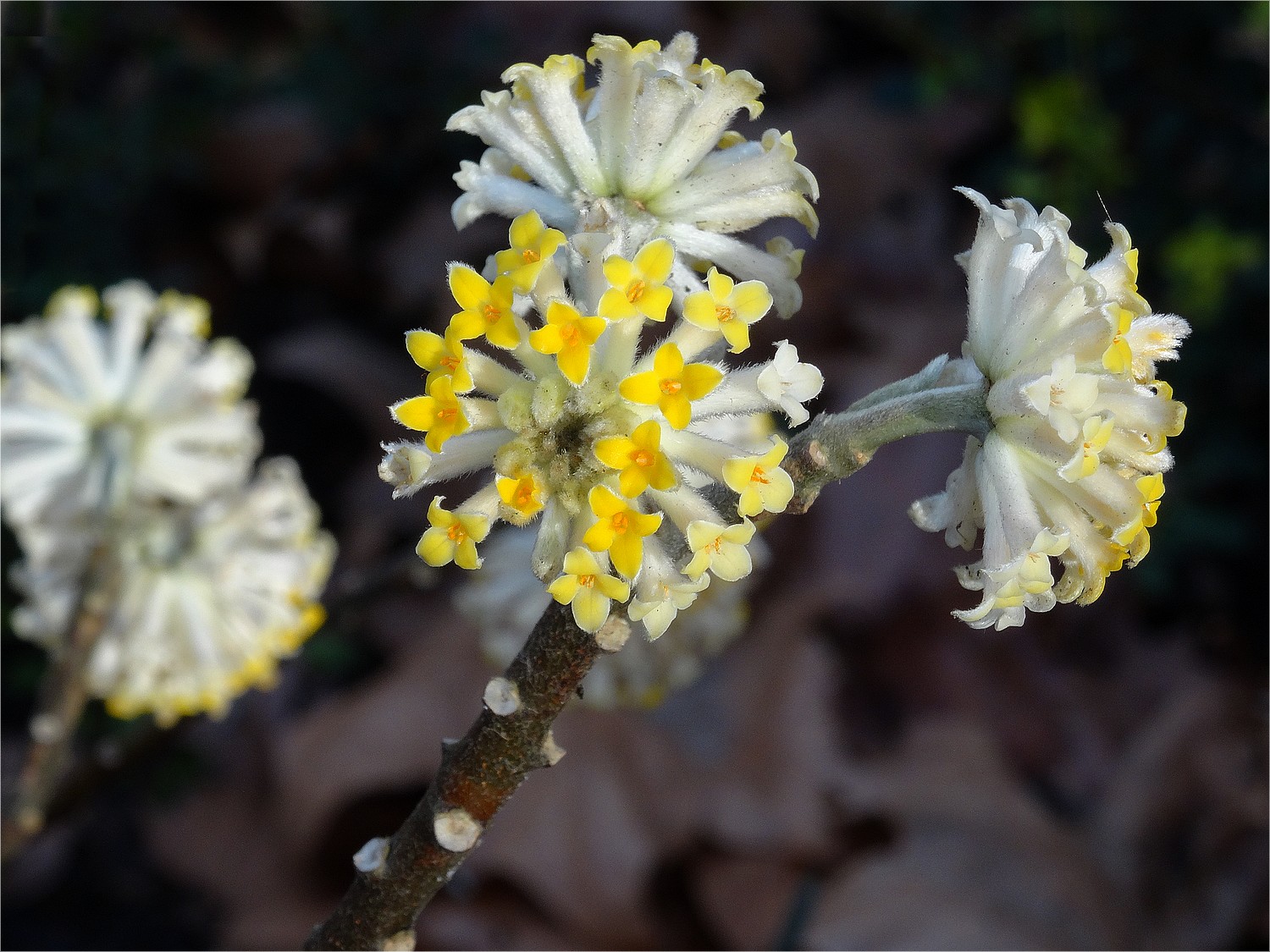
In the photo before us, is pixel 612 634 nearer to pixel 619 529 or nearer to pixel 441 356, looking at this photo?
pixel 619 529

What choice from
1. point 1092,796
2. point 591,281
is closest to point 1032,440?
point 591,281

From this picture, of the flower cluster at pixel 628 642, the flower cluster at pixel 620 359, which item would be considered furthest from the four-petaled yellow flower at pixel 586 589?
the flower cluster at pixel 628 642

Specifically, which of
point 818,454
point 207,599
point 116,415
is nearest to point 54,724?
point 207,599

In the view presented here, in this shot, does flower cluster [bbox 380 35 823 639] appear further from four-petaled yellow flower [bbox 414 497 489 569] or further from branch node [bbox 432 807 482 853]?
branch node [bbox 432 807 482 853]

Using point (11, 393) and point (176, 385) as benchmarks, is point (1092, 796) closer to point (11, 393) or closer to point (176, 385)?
point (176, 385)

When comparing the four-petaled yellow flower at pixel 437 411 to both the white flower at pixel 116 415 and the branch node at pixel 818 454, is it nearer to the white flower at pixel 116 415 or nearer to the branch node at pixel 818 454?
the branch node at pixel 818 454

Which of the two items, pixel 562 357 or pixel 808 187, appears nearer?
pixel 562 357

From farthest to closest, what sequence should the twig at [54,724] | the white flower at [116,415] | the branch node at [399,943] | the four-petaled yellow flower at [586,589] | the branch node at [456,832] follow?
the white flower at [116,415] → the twig at [54,724] → the branch node at [399,943] → the branch node at [456,832] → the four-petaled yellow flower at [586,589]
